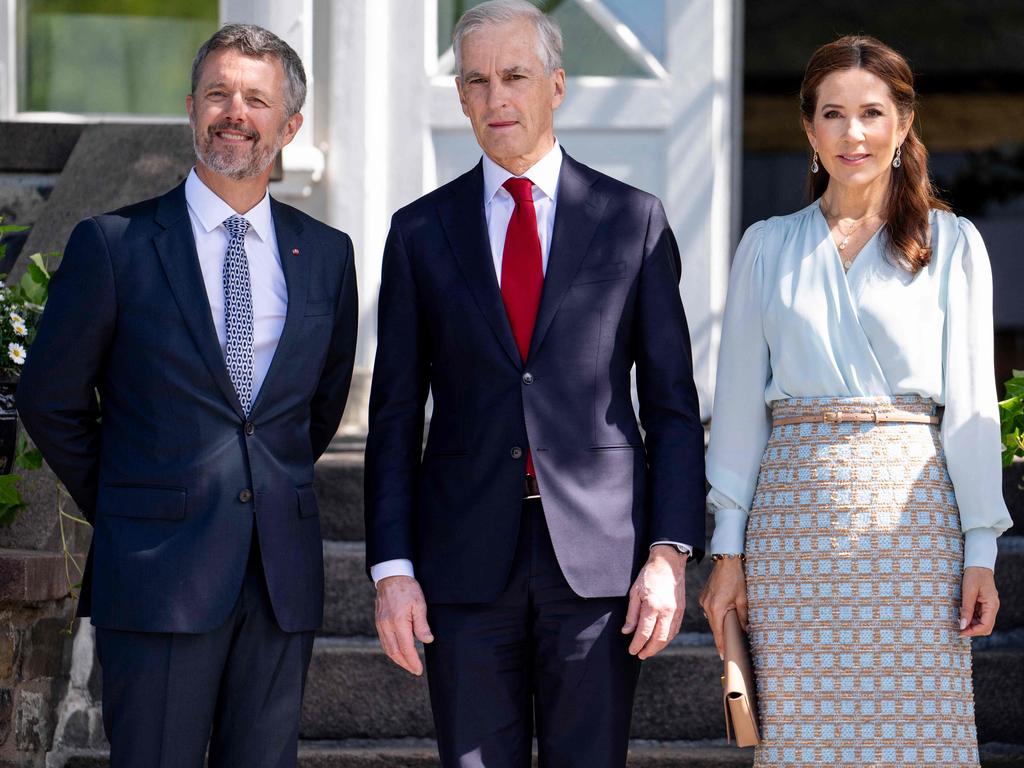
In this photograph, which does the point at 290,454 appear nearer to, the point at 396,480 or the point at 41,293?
the point at 396,480

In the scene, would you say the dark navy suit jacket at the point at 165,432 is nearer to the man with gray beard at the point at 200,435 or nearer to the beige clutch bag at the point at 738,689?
→ the man with gray beard at the point at 200,435

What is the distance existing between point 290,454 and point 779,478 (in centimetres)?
93

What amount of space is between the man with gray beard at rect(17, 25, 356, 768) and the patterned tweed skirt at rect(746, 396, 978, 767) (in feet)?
2.93

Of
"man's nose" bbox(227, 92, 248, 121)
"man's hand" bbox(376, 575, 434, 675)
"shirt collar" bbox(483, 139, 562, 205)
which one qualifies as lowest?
"man's hand" bbox(376, 575, 434, 675)

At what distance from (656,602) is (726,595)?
0.19 metres

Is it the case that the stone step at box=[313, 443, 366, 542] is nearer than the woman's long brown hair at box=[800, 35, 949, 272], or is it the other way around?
the woman's long brown hair at box=[800, 35, 949, 272]

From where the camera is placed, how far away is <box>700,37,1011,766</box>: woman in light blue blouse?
2875 millimetres

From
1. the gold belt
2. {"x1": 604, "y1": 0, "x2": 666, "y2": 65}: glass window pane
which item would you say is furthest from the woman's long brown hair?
{"x1": 604, "y1": 0, "x2": 666, "y2": 65}: glass window pane

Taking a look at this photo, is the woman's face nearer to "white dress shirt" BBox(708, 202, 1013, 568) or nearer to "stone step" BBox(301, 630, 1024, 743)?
"white dress shirt" BBox(708, 202, 1013, 568)

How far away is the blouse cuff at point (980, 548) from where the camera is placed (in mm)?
2869

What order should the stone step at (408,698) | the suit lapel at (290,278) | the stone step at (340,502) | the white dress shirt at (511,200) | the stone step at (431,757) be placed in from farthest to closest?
→ 1. the stone step at (340,502)
2. the stone step at (408,698)
3. the stone step at (431,757)
4. the white dress shirt at (511,200)
5. the suit lapel at (290,278)

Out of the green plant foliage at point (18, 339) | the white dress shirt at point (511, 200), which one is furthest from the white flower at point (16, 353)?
the white dress shirt at point (511, 200)

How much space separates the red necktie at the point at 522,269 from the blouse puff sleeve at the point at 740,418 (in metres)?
0.38

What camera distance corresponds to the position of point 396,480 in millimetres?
3041
